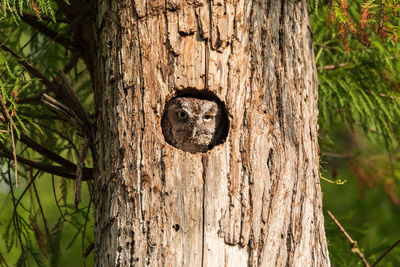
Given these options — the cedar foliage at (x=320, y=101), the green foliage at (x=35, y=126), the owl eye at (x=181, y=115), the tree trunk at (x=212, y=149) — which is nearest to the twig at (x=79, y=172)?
the tree trunk at (x=212, y=149)

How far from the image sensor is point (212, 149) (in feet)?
9.03

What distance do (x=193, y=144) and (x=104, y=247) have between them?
2.98ft

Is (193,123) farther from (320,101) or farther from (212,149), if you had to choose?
(320,101)

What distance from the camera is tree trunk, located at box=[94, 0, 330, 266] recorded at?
8.56ft

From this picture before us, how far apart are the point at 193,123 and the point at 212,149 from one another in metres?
0.71

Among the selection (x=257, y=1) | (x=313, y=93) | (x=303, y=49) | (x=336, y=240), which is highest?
(x=257, y=1)

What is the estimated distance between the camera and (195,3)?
2.87 metres

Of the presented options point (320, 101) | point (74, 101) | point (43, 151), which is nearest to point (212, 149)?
point (74, 101)

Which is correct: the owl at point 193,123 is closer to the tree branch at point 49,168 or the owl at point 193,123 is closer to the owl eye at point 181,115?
the owl eye at point 181,115

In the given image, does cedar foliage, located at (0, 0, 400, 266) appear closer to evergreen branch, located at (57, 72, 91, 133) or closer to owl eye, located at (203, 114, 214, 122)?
evergreen branch, located at (57, 72, 91, 133)

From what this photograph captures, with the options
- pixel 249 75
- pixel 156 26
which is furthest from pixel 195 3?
pixel 249 75

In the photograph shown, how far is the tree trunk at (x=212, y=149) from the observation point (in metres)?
2.61

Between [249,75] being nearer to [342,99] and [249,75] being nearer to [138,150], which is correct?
[138,150]

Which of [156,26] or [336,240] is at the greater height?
[156,26]
